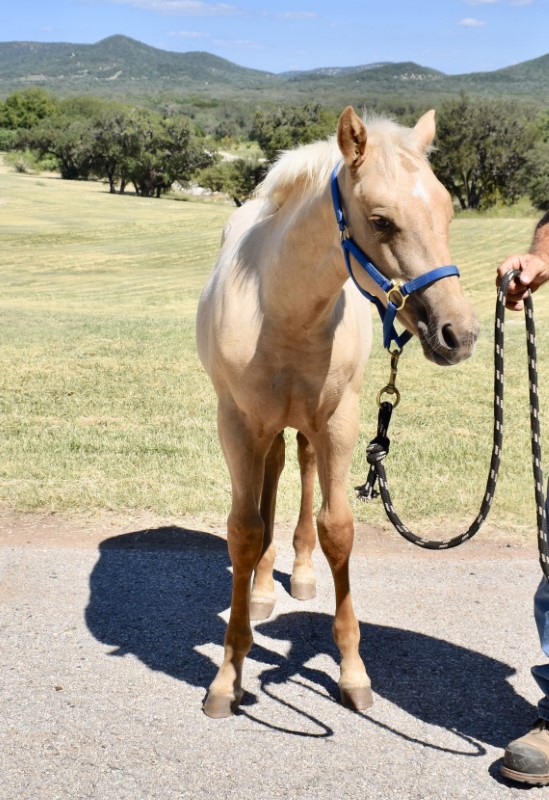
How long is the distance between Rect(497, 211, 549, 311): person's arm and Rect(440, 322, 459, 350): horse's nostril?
1.76 feet

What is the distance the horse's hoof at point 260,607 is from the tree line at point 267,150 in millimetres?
46830

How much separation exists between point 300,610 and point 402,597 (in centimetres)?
56

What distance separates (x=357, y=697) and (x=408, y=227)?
6.77 ft

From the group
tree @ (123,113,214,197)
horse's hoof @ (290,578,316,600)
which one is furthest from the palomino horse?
tree @ (123,113,214,197)

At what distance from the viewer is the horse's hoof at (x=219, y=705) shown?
3.78m

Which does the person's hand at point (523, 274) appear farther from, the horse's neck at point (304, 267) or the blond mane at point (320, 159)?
the horse's neck at point (304, 267)

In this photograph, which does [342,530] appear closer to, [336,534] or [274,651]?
[336,534]

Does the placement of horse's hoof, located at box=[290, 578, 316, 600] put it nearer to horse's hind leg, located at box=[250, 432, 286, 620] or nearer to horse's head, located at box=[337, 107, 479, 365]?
horse's hind leg, located at box=[250, 432, 286, 620]

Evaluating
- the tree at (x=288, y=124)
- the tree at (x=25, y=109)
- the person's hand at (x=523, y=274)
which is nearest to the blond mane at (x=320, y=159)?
the person's hand at (x=523, y=274)

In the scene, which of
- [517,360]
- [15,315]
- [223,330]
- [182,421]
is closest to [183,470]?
[182,421]

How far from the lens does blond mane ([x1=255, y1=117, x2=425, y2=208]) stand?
10.0 feet

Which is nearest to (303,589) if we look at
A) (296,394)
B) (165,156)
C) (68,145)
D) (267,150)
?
(296,394)

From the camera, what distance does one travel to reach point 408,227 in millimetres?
2938

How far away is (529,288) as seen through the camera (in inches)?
130
